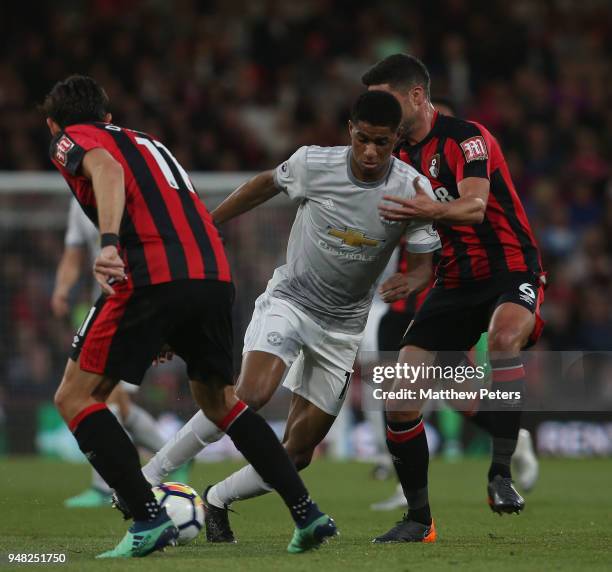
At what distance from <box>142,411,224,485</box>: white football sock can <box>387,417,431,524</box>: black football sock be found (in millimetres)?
840

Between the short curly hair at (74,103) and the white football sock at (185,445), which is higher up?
the short curly hair at (74,103)

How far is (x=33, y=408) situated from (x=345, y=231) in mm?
7572

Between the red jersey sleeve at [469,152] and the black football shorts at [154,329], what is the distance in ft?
→ 4.97

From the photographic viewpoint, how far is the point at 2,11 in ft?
53.7

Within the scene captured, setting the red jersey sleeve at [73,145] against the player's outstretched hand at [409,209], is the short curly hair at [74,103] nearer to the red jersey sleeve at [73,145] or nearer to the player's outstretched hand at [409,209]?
the red jersey sleeve at [73,145]

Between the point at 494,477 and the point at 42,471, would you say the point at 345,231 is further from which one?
the point at 42,471

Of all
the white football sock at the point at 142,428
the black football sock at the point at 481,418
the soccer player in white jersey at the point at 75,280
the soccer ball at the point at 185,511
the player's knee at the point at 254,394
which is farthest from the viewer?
the white football sock at the point at 142,428

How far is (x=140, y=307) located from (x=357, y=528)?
87.9 inches

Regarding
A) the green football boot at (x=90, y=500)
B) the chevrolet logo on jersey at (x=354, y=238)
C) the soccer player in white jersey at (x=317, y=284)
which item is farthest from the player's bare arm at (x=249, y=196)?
the green football boot at (x=90, y=500)

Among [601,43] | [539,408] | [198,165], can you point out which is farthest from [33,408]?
[601,43]

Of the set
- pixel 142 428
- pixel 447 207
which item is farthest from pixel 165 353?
pixel 142 428

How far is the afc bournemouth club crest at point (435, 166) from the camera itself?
6.18 meters

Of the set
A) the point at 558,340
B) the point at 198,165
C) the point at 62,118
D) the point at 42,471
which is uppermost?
the point at 198,165

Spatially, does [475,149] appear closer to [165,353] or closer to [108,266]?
[165,353]
